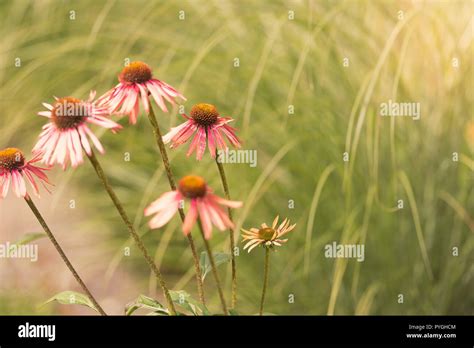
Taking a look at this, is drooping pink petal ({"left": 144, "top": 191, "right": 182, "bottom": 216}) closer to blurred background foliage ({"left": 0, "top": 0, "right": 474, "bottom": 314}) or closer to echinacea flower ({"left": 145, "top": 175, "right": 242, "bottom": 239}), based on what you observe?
echinacea flower ({"left": 145, "top": 175, "right": 242, "bottom": 239})

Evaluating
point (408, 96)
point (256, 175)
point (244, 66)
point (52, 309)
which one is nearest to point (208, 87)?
point (244, 66)

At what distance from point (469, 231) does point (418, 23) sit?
0.47m

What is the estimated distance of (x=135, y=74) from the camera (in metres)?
0.60

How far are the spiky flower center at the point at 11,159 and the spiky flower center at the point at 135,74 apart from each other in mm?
124

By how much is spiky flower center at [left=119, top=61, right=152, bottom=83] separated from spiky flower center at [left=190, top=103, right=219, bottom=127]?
0.06 metres

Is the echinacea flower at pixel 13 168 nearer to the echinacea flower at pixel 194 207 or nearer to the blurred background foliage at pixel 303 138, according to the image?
the echinacea flower at pixel 194 207

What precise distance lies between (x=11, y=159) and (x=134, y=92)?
143 mm

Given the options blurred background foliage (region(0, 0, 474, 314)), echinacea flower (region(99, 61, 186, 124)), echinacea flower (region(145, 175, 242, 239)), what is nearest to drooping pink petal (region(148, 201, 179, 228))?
echinacea flower (region(145, 175, 242, 239))

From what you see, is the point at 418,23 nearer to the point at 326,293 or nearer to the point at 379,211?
the point at 379,211

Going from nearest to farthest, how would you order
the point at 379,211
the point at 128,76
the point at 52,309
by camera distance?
1. the point at 128,76
2. the point at 379,211
3. the point at 52,309

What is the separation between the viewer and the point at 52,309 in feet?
4.89

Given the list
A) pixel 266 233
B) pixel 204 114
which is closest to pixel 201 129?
pixel 204 114

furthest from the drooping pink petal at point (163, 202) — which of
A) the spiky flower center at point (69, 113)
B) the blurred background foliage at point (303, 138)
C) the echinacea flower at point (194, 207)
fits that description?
the blurred background foliage at point (303, 138)

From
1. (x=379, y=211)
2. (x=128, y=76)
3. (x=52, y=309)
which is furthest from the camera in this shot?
(x=52, y=309)
